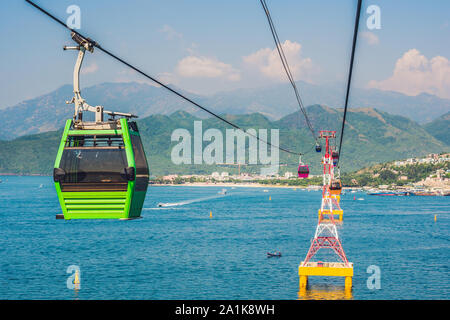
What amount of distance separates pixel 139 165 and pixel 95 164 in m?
1.29

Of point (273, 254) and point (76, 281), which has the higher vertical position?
point (273, 254)

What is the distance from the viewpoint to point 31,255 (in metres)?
115

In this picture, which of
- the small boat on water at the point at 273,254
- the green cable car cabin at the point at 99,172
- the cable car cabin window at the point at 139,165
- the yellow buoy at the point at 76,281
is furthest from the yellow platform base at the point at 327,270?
the green cable car cabin at the point at 99,172

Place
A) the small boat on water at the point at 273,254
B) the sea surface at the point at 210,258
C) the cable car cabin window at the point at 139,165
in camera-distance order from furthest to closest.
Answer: the small boat on water at the point at 273,254, the sea surface at the point at 210,258, the cable car cabin window at the point at 139,165

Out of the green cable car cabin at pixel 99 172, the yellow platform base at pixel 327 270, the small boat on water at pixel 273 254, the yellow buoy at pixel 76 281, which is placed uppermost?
the green cable car cabin at pixel 99 172

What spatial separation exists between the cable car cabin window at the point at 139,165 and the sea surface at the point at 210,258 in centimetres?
5681

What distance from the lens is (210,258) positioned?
10575 centimetres

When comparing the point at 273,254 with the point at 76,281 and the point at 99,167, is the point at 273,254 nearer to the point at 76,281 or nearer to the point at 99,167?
the point at 76,281

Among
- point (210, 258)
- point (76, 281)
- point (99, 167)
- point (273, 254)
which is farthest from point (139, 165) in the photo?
point (273, 254)

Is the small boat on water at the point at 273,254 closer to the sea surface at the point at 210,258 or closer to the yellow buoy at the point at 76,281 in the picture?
the sea surface at the point at 210,258

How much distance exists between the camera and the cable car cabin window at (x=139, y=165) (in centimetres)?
1741

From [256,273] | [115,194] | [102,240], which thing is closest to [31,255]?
[102,240]

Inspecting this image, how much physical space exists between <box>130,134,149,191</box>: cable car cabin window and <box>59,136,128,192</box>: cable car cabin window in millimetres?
484
